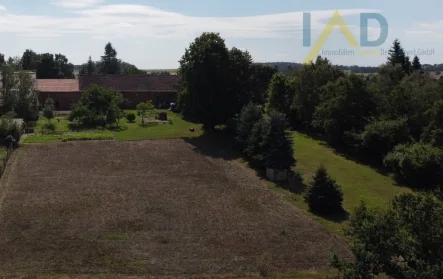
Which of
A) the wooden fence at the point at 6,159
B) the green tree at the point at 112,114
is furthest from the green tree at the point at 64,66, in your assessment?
the wooden fence at the point at 6,159

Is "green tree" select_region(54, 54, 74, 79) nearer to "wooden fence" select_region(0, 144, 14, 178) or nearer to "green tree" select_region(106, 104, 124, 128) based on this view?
"green tree" select_region(106, 104, 124, 128)

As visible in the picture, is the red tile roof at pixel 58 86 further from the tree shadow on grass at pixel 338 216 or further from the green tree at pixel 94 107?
the tree shadow on grass at pixel 338 216

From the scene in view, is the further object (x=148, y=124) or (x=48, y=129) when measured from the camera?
(x=148, y=124)

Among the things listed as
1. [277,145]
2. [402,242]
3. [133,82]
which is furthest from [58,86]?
[402,242]

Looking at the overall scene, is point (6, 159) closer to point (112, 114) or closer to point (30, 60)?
point (112, 114)

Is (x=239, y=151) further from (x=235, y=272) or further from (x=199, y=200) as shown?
(x=235, y=272)

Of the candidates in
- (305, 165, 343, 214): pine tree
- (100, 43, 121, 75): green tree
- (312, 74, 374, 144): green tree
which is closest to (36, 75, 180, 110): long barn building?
(312, 74, 374, 144): green tree

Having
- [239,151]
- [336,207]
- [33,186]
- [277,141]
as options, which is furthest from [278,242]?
[239,151]
